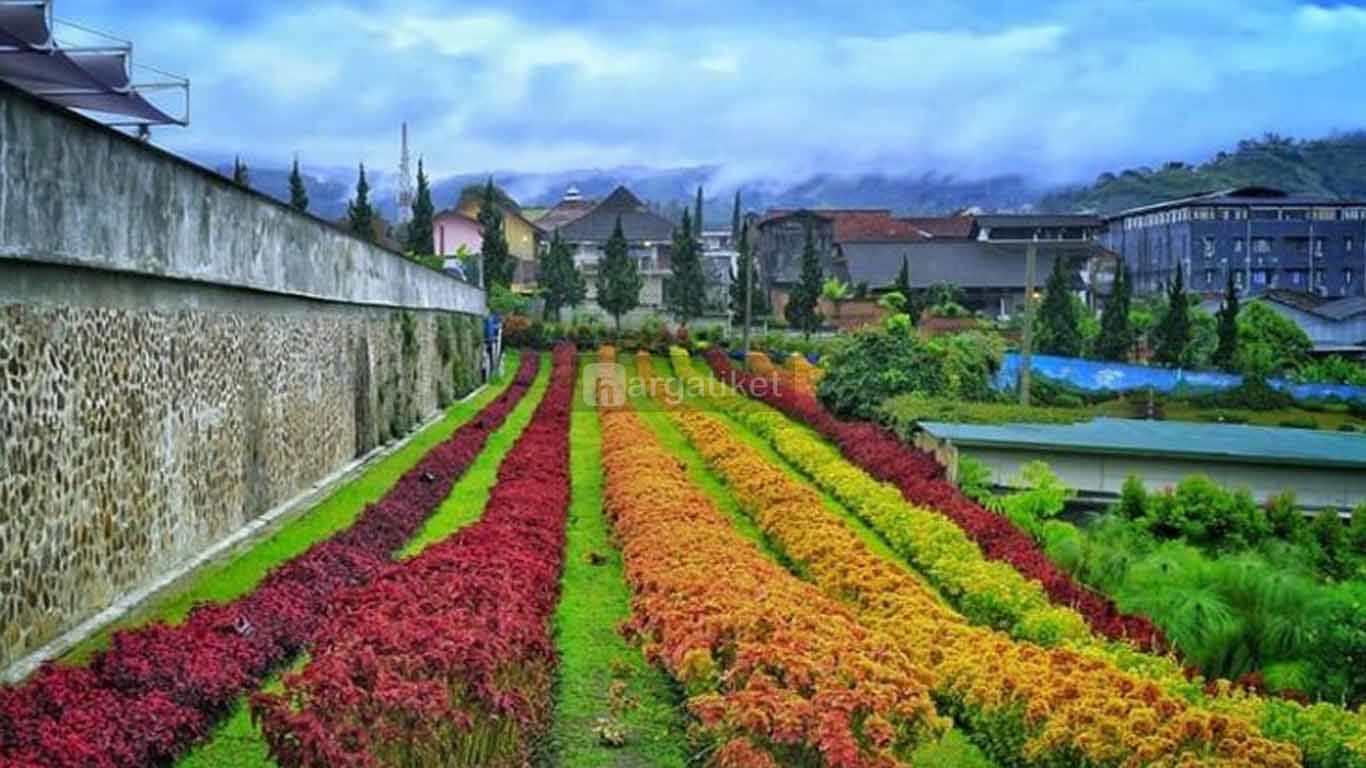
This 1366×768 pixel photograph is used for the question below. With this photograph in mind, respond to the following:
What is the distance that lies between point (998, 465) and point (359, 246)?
31.7ft

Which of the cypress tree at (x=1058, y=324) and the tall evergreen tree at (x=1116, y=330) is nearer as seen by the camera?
the tall evergreen tree at (x=1116, y=330)

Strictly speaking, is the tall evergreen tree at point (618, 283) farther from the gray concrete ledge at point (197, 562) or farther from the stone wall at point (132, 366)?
the stone wall at point (132, 366)

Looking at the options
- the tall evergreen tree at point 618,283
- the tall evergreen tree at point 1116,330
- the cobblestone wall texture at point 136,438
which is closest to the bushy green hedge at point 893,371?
the cobblestone wall texture at point 136,438

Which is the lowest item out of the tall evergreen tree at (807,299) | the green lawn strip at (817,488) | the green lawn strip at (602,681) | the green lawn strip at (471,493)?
the green lawn strip at (817,488)

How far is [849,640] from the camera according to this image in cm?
772

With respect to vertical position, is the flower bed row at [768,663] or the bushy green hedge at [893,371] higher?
the bushy green hedge at [893,371]

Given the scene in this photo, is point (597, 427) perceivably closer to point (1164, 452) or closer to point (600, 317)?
point (1164, 452)

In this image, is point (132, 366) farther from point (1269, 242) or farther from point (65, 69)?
point (1269, 242)

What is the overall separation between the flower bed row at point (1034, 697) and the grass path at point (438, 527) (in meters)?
3.74

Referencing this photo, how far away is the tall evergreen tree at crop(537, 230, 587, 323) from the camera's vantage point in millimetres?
69500

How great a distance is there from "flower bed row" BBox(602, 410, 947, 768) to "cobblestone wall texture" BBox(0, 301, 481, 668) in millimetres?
3758

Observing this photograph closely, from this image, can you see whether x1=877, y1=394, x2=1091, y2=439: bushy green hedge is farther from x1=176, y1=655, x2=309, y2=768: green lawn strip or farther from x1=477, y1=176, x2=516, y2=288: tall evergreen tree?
x1=477, y1=176, x2=516, y2=288: tall evergreen tree

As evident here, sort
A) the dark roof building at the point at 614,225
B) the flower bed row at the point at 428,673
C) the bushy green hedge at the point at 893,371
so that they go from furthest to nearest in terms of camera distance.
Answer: the dark roof building at the point at 614,225 → the bushy green hedge at the point at 893,371 → the flower bed row at the point at 428,673

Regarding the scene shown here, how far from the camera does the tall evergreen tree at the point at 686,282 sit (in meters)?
68.5
